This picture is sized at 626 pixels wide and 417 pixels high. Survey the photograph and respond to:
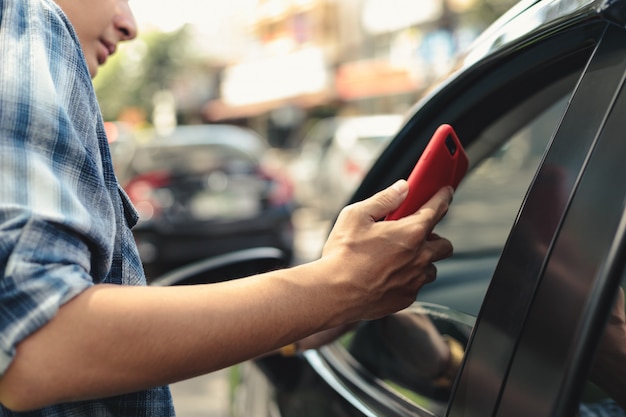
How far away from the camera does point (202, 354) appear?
0.92 meters

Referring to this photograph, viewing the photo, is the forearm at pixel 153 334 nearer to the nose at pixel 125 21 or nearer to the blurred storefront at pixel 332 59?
the nose at pixel 125 21

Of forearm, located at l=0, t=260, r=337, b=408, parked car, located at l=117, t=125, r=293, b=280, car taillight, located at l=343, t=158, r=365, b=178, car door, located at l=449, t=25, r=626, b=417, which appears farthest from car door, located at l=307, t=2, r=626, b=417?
car taillight, located at l=343, t=158, r=365, b=178

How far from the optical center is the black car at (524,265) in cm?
96

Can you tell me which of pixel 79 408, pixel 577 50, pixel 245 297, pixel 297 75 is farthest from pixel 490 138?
pixel 297 75

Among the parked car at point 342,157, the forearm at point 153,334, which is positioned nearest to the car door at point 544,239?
the forearm at point 153,334

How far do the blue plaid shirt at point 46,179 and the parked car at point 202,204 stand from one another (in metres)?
6.59

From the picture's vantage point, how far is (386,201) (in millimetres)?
1104

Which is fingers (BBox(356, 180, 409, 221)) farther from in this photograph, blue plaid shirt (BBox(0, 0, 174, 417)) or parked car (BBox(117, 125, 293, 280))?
parked car (BBox(117, 125, 293, 280))

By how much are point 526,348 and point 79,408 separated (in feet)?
1.94

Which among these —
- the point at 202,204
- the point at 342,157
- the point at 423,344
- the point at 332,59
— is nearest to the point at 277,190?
the point at 202,204

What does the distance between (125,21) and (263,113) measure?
1739 inches

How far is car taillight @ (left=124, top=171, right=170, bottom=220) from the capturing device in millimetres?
7547

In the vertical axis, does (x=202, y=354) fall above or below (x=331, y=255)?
below

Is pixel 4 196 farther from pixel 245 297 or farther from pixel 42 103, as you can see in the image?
pixel 245 297
